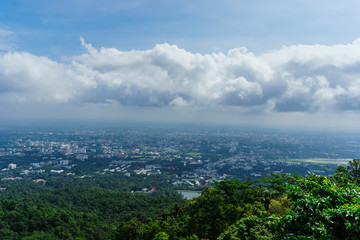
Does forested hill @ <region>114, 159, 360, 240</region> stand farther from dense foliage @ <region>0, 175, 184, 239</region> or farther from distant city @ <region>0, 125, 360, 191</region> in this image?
distant city @ <region>0, 125, 360, 191</region>

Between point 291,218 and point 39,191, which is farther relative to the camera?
point 39,191

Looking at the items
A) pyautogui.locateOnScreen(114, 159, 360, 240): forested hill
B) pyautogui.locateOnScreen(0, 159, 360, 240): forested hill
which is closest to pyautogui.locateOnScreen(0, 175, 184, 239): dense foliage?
pyautogui.locateOnScreen(0, 159, 360, 240): forested hill

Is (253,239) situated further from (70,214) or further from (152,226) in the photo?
(70,214)

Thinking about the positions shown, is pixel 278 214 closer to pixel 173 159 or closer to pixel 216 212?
pixel 216 212

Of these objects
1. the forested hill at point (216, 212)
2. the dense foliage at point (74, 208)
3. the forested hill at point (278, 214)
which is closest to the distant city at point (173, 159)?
the dense foliage at point (74, 208)

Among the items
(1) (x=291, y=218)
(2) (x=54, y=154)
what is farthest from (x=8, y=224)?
(2) (x=54, y=154)

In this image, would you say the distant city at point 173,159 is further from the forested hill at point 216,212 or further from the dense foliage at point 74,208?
the forested hill at point 216,212

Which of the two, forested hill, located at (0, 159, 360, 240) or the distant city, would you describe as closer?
forested hill, located at (0, 159, 360, 240)

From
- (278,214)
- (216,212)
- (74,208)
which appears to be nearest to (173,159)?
(74,208)
